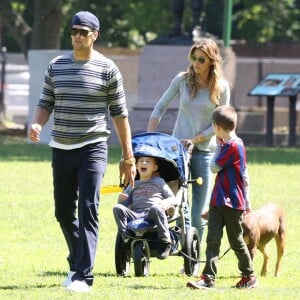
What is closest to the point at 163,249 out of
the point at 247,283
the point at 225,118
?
the point at 247,283

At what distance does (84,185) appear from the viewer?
8.94 m

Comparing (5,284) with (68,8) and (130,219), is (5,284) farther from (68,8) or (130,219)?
(68,8)

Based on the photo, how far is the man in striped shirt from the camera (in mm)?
8914

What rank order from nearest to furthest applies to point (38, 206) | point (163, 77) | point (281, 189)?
point (38, 206), point (281, 189), point (163, 77)

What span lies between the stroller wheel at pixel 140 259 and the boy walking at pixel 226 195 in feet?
2.75

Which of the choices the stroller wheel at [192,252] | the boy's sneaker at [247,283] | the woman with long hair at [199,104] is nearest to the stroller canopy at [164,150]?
the woman with long hair at [199,104]

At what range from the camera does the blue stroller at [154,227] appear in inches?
391

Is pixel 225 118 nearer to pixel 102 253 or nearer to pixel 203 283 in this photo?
pixel 203 283

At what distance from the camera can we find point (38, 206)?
1520 centimetres

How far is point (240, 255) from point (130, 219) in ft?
A: 3.70

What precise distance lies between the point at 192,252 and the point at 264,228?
691 millimetres

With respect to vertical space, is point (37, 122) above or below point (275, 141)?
above

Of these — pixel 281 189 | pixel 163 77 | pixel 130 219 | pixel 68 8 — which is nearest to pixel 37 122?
pixel 130 219

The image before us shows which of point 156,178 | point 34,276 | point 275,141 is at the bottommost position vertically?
point 275,141
